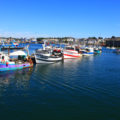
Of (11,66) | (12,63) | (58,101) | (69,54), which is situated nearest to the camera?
(58,101)

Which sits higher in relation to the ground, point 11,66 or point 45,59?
point 45,59

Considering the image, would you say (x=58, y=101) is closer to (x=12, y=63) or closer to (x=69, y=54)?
(x=12, y=63)

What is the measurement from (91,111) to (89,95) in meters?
3.86

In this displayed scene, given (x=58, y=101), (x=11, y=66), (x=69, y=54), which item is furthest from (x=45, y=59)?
(x=58, y=101)

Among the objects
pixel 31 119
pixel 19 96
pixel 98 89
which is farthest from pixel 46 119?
pixel 98 89

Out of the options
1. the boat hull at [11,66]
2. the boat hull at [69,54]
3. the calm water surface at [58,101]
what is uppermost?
the boat hull at [69,54]

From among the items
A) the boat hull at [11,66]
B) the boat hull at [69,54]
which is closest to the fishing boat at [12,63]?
the boat hull at [11,66]

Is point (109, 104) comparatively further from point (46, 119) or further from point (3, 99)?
point (3, 99)

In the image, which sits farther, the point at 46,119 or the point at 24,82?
the point at 24,82

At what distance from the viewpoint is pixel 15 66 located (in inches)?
1318

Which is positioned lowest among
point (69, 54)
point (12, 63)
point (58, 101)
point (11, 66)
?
point (58, 101)

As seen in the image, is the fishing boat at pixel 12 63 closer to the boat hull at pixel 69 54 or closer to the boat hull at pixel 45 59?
the boat hull at pixel 45 59

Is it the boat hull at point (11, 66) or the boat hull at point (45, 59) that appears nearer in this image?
the boat hull at point (11, 66)

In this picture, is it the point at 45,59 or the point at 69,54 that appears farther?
the point at 69,54
